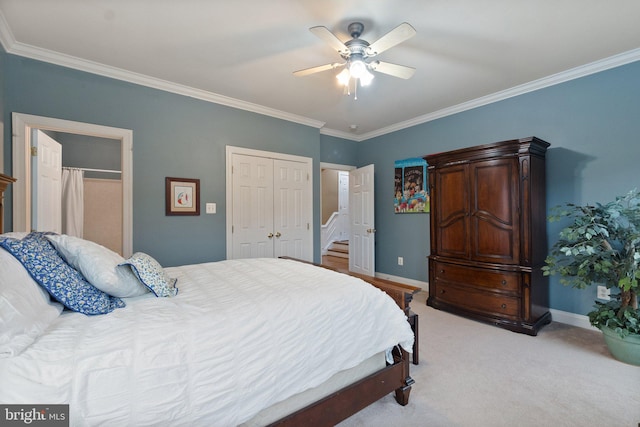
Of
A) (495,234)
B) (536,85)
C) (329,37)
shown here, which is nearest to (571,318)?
(495,234)

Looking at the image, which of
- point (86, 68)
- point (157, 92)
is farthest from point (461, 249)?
point (86, 68)

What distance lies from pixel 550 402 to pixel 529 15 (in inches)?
103

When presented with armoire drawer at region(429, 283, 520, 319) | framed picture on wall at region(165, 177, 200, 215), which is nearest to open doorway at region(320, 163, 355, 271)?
armoire drawer at region(429, 283, 520, 319)

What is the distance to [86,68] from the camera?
273cm

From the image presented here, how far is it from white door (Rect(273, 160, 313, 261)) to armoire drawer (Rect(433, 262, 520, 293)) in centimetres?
185

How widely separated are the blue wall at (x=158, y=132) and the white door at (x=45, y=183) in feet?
0.66

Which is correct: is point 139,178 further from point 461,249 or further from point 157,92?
point 461,249

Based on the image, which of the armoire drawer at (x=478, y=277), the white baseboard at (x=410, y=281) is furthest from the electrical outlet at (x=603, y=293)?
the white baseboard at (x=410, y=281)

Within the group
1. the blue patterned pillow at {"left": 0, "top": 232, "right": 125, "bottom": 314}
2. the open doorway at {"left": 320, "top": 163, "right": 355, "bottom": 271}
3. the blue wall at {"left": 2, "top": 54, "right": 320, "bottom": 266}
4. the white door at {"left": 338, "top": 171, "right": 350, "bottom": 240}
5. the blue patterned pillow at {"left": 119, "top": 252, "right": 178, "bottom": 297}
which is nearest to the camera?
the blue patterned pillow at {"left": 0, "top": 232, "right": 125, "bottom": 314}

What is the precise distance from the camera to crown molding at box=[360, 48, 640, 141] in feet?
8.64

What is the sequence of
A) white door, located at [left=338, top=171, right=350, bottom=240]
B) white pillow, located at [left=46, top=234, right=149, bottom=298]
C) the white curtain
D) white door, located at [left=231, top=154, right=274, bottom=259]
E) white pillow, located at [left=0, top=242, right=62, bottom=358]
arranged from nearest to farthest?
white pillow, located at [left=0, top=242, right=62, bottom=358], white pillow, located at [left=46, top=234, right=149, bottom=298], white door, located at [left=231, top=154, right=274, bottom=259], the white curtain, white door, located at [left=338, top=171, right=350, bottom=240]

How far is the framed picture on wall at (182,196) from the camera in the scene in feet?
10.5

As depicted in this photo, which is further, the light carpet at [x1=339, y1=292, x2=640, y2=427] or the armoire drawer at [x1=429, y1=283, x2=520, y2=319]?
the armoire drawer at [x1=429, y1=283, x2=520, y2=319]

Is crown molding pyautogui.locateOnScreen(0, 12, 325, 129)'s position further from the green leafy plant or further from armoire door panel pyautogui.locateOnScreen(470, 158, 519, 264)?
the green leafy plant
